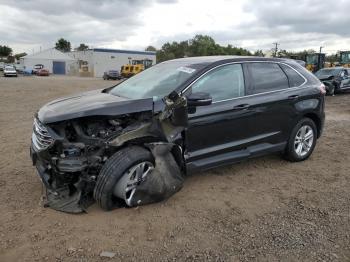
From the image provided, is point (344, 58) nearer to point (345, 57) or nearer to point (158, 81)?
point (345, 57)

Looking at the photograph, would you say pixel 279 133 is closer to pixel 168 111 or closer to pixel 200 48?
pixel 168 111

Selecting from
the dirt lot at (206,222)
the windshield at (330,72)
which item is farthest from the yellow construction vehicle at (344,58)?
the dirt lot at (206,222)

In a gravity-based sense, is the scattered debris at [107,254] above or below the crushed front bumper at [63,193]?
below

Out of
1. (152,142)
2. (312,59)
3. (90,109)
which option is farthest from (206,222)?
(312,59)

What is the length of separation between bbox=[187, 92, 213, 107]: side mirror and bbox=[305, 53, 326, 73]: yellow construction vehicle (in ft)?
82.3

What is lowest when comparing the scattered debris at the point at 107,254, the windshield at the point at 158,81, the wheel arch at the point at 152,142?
the scattered debris at the point at 107,254

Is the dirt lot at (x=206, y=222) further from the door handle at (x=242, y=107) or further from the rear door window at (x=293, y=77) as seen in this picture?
the rear door window at (x=293, y=77)

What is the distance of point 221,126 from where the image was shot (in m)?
4.64

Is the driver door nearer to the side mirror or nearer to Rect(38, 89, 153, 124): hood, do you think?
the side mirror

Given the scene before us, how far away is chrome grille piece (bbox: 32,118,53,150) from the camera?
3.82m

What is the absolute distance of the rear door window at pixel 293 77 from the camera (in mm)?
5617

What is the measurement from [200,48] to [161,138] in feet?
259

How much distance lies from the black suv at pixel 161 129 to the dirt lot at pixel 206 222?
0.27 meters

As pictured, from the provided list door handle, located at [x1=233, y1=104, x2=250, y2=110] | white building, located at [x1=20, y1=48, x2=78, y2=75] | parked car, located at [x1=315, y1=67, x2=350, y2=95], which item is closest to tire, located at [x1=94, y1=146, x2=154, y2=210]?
door handle, located at [x1=233, y1=104, x2=250, y2=110]
